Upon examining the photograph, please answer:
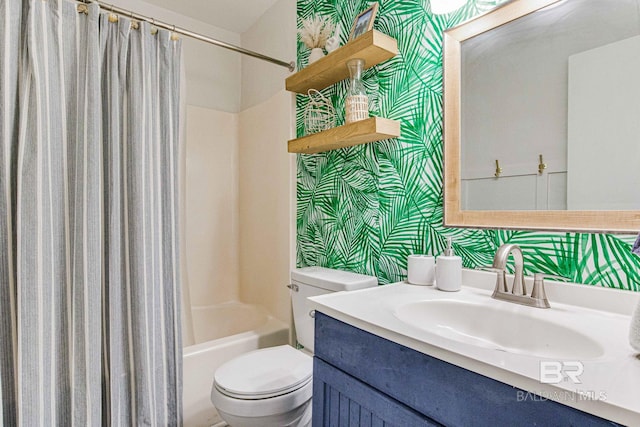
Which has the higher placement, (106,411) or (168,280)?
(168,280)

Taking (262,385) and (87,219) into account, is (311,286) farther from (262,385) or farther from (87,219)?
(87,219)

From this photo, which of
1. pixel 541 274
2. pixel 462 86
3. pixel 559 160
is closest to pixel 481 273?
pixel 541 274

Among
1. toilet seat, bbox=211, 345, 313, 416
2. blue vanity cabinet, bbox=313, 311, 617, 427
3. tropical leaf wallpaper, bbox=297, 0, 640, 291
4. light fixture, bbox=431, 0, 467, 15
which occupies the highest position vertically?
light fixture, bbox=431, 0, 467, 15

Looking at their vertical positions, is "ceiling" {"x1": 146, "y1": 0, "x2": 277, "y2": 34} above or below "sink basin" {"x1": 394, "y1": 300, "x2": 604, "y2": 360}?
above

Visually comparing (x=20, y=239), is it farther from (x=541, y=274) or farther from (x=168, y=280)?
(x=541, y=274)

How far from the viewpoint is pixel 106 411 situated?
4.20 feet

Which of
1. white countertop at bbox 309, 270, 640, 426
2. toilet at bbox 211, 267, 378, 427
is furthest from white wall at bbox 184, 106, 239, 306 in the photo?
white countertop at bbox 309, 270, 640, 426

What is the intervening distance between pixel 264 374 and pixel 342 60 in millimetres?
1327

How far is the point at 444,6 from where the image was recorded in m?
1.17

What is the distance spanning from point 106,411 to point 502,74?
1.89 metres

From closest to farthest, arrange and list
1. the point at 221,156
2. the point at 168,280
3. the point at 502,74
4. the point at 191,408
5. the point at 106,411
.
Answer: the point at 502,74, the point at 106,411, the point at 168,280, the point at 191,408, the point at 221,156

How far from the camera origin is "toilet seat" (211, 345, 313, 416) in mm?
1146

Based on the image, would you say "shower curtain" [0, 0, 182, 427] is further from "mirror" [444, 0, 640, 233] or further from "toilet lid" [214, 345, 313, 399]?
"mirror" [444, 0, 640, 233]

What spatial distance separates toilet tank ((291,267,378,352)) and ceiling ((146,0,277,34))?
5.71 feet
